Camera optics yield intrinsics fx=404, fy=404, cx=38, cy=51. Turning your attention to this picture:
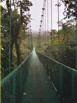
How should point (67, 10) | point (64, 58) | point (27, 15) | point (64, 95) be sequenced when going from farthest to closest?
point (27, 15)
point (67, 10)
point (64, 58)
point (64, 95)

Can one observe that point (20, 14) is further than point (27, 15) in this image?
No

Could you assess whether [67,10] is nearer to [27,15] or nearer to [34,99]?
[27,15]

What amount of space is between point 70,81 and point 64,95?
577mm

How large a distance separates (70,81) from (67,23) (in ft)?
29.1

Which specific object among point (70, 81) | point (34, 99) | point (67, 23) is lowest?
point (34, 99)

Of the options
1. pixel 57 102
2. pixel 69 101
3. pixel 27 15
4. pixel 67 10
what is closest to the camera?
pixel 69 101

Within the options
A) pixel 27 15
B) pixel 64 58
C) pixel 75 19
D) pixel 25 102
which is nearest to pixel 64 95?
pixel 25 102

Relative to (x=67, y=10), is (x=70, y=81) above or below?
below

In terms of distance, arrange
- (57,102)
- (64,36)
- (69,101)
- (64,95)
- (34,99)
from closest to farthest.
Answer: (69,101) → (64,95) → (57,102) → (34,99) → (64,36)

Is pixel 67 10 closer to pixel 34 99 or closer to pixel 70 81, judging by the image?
pixel 34 99

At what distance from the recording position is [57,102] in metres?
9.00

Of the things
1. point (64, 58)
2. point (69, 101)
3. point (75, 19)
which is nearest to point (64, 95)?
point (69, 101)

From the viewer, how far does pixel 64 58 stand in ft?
46.9

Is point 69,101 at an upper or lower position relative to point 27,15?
lower
